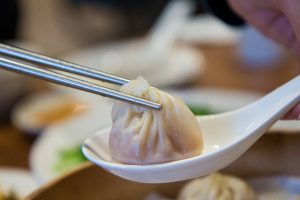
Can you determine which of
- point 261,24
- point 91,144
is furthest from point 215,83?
point 91,144

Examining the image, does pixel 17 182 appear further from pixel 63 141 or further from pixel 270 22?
pixel 270 22

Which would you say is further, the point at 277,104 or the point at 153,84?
the point at 153,84

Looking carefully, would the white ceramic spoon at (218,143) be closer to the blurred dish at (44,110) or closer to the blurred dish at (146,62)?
the blurred dish at (44,110)

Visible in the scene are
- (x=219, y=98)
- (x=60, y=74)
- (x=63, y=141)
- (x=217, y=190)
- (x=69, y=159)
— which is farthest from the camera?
(x=219, y=98)

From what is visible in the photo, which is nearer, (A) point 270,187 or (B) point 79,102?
(A) point 270,187

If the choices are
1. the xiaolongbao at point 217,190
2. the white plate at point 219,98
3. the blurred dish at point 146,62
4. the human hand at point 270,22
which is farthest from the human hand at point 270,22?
the blurred dish at point 146,62

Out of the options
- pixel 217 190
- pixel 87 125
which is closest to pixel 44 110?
pixel 87 125

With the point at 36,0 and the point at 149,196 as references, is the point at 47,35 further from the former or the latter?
the point at 149,196
